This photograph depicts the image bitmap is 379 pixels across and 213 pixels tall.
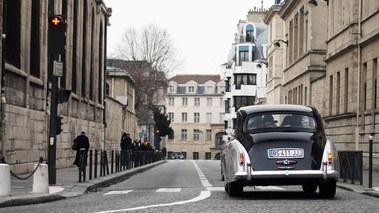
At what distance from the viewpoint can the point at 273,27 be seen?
259ft

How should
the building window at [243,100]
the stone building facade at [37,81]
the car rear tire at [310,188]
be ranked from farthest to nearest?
the building window at [243,100] → the stone building facade at [37,81] → the car rear tire at [310,188]

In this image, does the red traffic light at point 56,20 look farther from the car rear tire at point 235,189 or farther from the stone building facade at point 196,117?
the stone building facade at point 196,117

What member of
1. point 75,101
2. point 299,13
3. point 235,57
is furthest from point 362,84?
point 235,57

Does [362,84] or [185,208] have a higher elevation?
[362,84]

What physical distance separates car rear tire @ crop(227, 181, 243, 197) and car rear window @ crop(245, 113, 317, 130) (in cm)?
107

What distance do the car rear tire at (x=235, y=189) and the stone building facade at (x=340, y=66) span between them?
1850 cm

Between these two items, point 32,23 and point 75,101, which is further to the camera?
point 75,101

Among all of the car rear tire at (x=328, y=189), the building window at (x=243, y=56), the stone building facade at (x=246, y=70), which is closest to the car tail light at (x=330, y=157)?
the car rear tire at (x=328, y=189)

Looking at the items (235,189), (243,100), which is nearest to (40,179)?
(235,189)

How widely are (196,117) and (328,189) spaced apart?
453 feet

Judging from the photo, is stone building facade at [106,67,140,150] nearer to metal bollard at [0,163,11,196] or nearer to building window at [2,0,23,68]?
building window at [2,0,23,68]

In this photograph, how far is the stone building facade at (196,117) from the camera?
149000 mm

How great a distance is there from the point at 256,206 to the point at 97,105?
37.4m

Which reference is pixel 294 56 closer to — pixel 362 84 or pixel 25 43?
pixel 362 84
